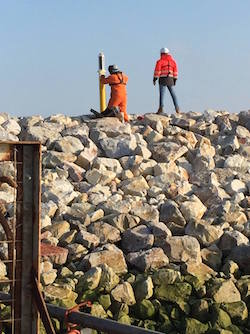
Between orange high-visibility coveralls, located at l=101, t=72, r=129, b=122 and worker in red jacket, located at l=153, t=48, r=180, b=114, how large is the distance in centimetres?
117

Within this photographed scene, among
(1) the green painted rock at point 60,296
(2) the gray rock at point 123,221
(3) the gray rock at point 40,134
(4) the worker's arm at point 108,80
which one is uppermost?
(4) the worker's arm at point 108,80

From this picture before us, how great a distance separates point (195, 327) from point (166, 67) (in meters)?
8.35

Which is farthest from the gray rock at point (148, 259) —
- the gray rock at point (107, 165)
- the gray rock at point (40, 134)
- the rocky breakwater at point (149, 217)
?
the gray rock at point (40, 134)

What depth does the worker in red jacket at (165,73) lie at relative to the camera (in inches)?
566

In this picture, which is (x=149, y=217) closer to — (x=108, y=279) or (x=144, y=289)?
(x=108, y=279)

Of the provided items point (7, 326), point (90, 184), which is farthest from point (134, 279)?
point (90, 184)

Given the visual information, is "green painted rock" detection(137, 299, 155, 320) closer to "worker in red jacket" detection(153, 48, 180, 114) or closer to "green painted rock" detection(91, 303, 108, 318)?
"green painted rock" detection(91, 303, 108, 318)

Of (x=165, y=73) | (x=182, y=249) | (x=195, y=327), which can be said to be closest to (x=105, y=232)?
(x=182, y=249)

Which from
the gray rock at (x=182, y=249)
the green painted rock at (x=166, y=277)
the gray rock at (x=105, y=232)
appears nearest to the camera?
the green painted rock at (x=166, y=277)

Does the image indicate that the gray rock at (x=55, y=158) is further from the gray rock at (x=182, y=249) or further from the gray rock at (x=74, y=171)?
the gray rock at (x=182, y=249)

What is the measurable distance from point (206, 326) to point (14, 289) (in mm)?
3569

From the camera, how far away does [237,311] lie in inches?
289

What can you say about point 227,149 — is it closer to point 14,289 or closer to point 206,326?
point 206,326

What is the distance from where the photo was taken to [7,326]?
21.3ft
